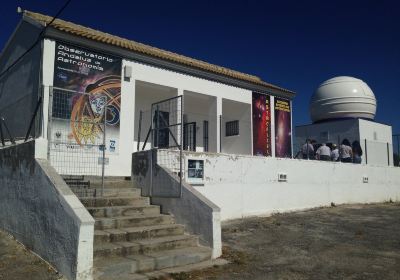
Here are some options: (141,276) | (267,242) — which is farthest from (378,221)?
(141,276)

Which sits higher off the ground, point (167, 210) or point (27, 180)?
point (27, 180)

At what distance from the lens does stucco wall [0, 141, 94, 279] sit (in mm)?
5000

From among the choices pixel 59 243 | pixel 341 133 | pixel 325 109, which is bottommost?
pixel 59 243

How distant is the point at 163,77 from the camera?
13109 millimetres

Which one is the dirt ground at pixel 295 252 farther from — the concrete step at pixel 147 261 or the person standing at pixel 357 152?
the person standing at pixel 357 152

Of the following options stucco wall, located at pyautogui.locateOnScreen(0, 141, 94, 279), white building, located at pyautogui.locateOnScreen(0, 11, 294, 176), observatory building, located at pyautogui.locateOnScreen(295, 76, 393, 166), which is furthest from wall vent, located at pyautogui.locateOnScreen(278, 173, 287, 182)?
stucco wall, located at pyautogui.locateOnScreen(0, 141, 94, 279)

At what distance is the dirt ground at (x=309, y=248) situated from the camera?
18.9 ft

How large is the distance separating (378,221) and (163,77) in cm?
838

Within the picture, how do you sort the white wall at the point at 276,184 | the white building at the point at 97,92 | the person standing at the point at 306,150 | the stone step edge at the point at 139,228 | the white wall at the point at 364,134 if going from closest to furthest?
the stone step edge at the point at 139,228, the white building at the point at 97,92, the white wall at the point at 276,184, the person standing at the point at 306,150, the white wall at the point at 364,134

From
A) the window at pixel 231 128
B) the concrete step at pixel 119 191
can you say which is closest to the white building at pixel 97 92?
the window at pixel 231 128

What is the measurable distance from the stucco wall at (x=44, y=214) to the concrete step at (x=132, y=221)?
89 cm

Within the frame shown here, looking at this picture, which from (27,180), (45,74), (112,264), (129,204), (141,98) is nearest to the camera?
(112,264)

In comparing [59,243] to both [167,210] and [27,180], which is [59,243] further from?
[167,210]

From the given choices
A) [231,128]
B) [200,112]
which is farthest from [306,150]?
[200,112]
